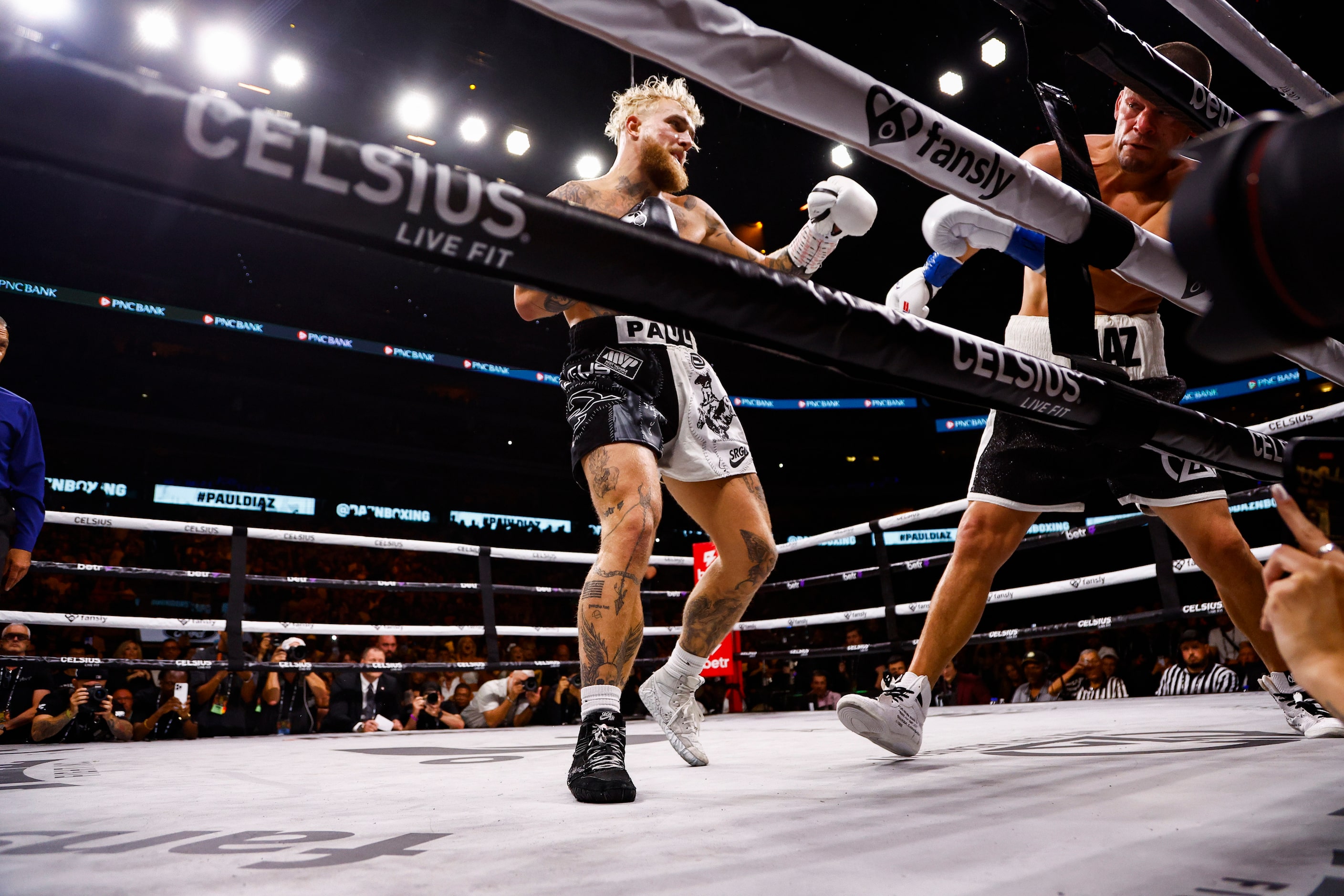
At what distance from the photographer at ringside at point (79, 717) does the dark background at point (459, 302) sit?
2812 millimetres

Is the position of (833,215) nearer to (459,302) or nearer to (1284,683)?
(1284,683)

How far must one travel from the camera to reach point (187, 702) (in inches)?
146

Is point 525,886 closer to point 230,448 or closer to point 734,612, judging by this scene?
point 734,612

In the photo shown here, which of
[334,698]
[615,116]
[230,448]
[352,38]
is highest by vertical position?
[352,38]

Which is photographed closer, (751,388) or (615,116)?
(615,116)

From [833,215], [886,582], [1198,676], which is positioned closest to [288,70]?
[886,582]

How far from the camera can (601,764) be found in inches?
44.5

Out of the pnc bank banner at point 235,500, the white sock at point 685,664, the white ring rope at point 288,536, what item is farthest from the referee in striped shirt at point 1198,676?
the pnc bank banner at point 235,500

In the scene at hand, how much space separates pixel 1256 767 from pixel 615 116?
1623 mm

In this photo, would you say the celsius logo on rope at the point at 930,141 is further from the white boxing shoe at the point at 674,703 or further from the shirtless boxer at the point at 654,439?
the white boxing shoe at the point at 674,703

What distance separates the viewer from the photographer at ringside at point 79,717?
3.27 meters

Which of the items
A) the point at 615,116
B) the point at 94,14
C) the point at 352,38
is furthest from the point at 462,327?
the point at 615,116

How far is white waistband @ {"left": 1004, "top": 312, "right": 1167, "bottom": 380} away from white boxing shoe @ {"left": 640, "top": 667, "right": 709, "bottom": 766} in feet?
→ 3.12

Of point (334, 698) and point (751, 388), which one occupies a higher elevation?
point (751, 388)
